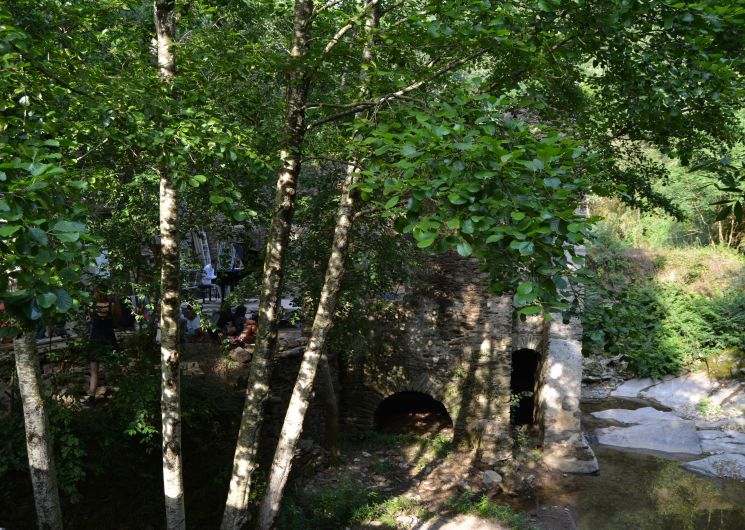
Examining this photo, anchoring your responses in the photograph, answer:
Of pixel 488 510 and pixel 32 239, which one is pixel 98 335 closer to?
pixel 32 239

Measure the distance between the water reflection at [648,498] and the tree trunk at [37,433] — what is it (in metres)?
7.41

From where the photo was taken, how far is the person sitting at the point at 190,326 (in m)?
9.44

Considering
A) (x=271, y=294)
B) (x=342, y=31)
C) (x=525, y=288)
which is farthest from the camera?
(x=271, y=294)

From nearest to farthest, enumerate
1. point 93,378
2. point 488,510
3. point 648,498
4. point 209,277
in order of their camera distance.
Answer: point 93,378, point 488,510, point 648,498, point 209,277

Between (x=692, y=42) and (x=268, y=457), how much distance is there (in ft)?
24.5

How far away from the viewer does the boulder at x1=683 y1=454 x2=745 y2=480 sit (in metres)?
11.8

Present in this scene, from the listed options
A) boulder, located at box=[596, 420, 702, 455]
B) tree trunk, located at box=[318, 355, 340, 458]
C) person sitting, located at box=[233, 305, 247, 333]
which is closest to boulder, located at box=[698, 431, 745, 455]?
boulder, located at box=[596, 420, 702, 455]

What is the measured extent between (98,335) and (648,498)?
29.8 feet

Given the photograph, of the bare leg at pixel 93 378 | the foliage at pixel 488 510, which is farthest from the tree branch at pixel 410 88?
the foliage at pixel 488 510

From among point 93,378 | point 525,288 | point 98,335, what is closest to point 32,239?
point 525,288

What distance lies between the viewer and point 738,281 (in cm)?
1931

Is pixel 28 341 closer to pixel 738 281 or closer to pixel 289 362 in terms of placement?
pixel 289 362

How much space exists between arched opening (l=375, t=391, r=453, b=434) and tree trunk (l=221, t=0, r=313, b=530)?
6.68 meters

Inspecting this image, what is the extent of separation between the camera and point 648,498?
35.4ft
